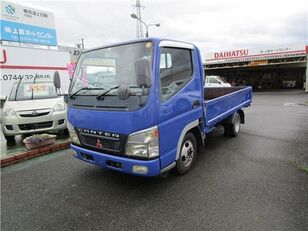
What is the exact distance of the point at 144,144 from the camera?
2898mm

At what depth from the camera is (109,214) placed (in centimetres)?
292

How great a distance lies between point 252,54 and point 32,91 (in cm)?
2281

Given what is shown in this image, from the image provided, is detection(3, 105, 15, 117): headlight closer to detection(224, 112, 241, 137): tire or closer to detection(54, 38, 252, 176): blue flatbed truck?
detection(54, 38, 252, 176): blue flatbed truck

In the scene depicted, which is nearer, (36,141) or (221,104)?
(221,104)

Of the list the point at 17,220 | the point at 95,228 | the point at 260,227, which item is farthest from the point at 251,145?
the point at 17,220

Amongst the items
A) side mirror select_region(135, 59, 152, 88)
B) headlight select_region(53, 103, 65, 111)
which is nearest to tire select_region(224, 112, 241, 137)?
side mirror select_region(135, 59, 152, 88)

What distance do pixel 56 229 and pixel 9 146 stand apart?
408 centimetres

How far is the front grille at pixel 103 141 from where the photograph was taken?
3.04m

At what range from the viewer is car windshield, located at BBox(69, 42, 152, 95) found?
10.2ft

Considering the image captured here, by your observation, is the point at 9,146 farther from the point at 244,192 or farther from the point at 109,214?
the point at 244,192

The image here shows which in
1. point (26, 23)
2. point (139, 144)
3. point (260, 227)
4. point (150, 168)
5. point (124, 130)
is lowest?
point (260, 227)

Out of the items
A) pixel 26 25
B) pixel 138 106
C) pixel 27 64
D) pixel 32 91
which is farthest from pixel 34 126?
pixel 26 25

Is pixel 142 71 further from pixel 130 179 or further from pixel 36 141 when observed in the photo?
pixel 36 141

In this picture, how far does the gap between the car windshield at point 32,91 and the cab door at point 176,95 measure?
4257mm
